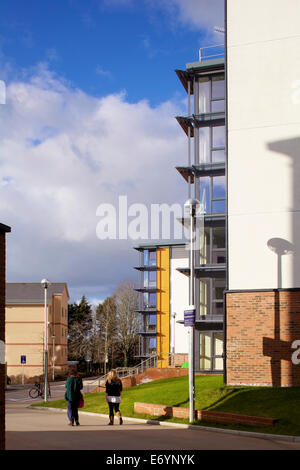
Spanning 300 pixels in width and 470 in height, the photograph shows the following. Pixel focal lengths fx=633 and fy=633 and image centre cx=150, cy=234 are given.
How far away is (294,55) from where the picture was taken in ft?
79.3

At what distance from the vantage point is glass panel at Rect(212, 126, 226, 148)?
113 ft

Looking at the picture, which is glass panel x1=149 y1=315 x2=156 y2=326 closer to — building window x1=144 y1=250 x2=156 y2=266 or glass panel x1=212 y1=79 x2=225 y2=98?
building window x1=144 y1=250 x2=156 y2=266

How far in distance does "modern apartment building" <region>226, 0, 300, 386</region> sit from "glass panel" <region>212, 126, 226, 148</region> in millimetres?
9292

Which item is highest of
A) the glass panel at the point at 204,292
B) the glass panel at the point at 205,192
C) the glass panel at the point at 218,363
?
the glass panel at the point at 205,192

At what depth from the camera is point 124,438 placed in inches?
545

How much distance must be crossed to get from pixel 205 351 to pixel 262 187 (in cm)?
1223

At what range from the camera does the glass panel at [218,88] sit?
34.8 meters

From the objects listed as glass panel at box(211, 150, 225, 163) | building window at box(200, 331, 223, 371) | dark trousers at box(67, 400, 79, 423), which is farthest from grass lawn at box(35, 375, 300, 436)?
glass panel at box(211, 150, 225, 163)

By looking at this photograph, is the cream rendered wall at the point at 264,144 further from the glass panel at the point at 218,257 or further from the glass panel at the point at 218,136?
the glass panel at the point at 218,136

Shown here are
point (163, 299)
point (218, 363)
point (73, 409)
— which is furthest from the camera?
point (163, 299)

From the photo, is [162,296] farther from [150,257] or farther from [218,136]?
[218,136]

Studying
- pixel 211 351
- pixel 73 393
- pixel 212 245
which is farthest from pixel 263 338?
pixel 212 245

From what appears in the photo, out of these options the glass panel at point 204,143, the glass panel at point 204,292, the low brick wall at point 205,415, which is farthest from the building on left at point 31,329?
the low brick wall at point 205,415

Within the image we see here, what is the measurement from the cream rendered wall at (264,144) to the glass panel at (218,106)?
9134 millimetres
